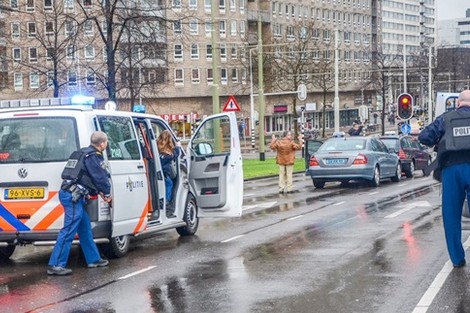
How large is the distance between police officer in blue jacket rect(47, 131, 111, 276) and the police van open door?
402cm

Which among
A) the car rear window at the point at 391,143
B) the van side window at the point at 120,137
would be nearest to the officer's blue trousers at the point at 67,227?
the van side window at the point at 120,137

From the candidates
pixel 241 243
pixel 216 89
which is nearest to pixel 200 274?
pixel 241 243

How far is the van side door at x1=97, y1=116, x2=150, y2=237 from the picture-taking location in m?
12.4

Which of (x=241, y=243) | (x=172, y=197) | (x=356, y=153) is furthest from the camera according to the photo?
(x=356, y=153)

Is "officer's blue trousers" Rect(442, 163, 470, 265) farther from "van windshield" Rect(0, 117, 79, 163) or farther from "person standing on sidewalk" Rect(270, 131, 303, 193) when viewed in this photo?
"person standing on sidewalk" Rect(270, 131, 303, 193)

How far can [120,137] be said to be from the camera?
42.4 ft

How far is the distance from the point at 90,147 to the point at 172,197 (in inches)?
139

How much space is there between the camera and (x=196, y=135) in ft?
52.0

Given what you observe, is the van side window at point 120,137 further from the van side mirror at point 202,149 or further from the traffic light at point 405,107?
the traffic light at point 405,107

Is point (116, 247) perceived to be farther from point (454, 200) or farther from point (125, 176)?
point (454, 200)

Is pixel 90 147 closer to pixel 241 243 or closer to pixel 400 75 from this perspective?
pixel 241 243

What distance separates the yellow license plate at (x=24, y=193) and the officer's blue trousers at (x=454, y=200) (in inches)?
195

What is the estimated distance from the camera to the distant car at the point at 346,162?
88.7 feet

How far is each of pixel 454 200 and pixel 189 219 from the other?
5.78 meters
